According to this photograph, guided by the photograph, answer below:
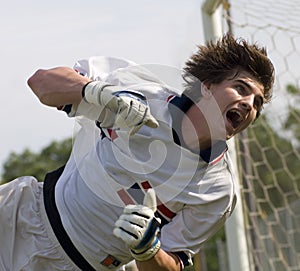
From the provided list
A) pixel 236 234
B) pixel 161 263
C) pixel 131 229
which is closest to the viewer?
pixel 131 229

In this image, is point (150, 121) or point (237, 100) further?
point (237, 100)

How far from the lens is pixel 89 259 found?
3.15 meters

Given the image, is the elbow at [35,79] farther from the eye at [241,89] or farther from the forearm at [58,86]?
the eye at [241,89]

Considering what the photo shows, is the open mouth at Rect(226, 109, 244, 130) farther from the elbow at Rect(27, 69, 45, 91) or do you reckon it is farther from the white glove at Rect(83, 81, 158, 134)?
the elbow at Rect(27, 69, 45, 91)

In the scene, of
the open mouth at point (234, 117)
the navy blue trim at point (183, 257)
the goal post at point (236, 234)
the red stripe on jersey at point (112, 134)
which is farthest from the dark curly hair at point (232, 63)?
the goal post at point (236, 234)

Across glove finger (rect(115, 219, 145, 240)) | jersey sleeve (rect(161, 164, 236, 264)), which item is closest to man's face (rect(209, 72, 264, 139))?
jersey sleeve (rect(161, 164, 236, 264))

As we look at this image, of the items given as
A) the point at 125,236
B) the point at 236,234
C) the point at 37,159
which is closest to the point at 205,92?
the point at 125,236

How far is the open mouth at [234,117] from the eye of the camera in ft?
10.0

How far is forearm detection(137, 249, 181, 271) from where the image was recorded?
301 cm

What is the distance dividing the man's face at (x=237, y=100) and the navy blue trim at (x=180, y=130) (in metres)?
0.06

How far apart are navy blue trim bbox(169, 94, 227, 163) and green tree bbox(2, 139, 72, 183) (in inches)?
790

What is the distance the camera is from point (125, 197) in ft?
10.3

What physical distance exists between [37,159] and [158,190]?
22.0m

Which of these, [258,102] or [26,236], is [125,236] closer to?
[26,236]
